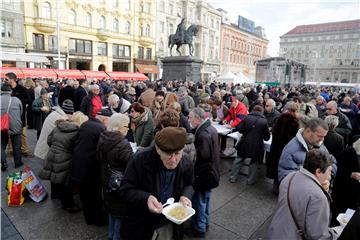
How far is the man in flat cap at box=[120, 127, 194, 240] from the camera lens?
1.92 metres

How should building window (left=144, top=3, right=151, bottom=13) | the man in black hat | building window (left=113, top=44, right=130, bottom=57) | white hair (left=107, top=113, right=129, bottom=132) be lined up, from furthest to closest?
building window (left=144, top=3, right=151, bottom=13) → building window (left=113, top=44, right=130, bottom=57) → the man in black hat → white hair (left=107, top=113, right=129, bottom=132)

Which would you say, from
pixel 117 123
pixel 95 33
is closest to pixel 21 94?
pixel 117 123

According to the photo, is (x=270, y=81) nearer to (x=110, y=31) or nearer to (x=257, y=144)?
(x=110, y=31)

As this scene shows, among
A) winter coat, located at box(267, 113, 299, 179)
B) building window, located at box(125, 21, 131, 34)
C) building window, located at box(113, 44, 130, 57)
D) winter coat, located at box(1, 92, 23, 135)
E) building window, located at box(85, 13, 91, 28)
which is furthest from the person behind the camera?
building window, located at box(125, 21, 131, 34)

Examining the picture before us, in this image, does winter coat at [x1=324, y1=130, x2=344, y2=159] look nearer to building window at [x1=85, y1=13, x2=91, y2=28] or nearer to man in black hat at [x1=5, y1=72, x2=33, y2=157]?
man in black hat at [x1=5, y1=72, x2=33, y2=157]

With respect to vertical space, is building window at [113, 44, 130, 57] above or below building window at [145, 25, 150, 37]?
below

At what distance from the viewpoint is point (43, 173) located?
3840 mm

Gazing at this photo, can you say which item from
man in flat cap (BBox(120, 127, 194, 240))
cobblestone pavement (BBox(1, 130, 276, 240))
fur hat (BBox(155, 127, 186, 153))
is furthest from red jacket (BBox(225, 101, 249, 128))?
fur hat (BBox(155, 127, 186, 153))

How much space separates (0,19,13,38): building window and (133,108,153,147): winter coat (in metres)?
30.5

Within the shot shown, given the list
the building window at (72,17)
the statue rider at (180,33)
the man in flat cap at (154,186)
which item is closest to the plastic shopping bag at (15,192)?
the man in flat cap at (154,186)


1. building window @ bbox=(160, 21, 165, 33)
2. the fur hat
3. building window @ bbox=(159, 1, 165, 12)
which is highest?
building window @ bbox=(159, 1, 165, 12)

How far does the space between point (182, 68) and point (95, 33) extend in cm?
2396

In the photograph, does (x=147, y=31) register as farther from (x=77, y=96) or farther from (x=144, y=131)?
(x=144, y=131)

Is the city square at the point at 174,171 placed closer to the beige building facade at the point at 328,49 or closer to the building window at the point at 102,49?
the building window at the point at 102,49
